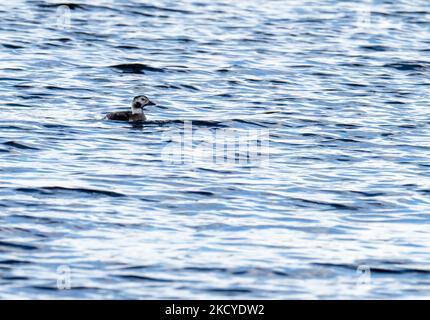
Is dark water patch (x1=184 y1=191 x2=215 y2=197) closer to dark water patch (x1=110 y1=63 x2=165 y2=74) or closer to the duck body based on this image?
the duck body

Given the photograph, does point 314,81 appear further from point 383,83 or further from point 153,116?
point 153,116

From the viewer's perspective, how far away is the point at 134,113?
23172 mm

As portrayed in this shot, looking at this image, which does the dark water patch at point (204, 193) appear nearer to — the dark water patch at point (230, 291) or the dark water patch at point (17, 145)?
the dark water patch at point (17, 145)

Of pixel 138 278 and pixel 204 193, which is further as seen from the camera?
pixel 204 193

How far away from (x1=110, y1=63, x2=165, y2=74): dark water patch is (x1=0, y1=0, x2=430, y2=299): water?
45 mm

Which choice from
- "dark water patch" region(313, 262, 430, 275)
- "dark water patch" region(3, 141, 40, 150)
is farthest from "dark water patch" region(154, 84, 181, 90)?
"dark water patch" region(313, 262, 430, 275)

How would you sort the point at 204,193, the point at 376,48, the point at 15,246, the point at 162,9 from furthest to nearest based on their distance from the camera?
the point at 162,9
the point at 376,48
the point at 204,193
the point at 15,246

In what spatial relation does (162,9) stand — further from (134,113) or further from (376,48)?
(134,113)

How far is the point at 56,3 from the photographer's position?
37.4 meters

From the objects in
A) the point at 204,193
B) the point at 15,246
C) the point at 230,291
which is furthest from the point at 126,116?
the point at 230,291

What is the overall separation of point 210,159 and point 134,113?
3143mm

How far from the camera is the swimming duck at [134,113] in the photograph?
75.8 feet

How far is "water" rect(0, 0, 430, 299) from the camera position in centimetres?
1485
